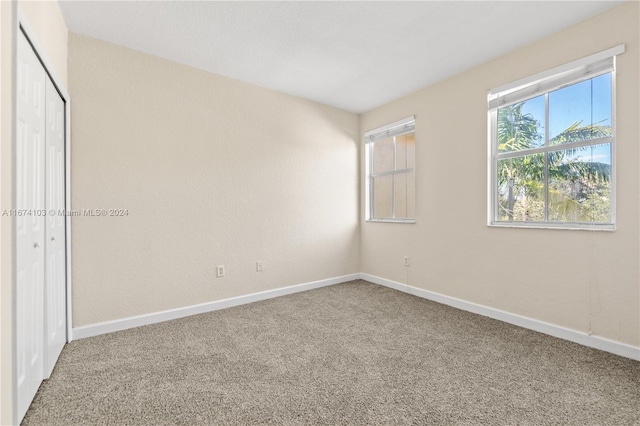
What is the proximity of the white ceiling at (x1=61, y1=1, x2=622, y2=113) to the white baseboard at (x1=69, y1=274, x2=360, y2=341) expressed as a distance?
8.16 ft

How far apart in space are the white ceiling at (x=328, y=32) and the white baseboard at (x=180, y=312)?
2488mm

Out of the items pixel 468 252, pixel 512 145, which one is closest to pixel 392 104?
pixel 512 145

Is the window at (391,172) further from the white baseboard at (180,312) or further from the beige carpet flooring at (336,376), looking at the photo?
the beige carpet flooring at (336,376)

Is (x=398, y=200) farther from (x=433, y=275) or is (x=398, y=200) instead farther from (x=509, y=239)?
(x=509, y=239)

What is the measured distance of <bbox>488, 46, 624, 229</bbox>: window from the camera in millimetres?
2316

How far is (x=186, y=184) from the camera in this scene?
3045mm

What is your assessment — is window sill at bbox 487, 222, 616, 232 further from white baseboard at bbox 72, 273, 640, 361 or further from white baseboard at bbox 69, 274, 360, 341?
white baseboard at bbox 69, 274, 360, 341

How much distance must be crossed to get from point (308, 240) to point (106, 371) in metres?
2.48

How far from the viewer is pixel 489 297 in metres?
3.00

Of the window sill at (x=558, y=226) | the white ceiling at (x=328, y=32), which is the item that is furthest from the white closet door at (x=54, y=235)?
the window sill at (x=558, y=226)

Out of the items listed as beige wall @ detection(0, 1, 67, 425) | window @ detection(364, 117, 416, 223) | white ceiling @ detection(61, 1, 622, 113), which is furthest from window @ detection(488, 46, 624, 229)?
beige wall @ detection(0, 1, 67, 425)

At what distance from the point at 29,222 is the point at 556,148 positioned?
12.5 ft

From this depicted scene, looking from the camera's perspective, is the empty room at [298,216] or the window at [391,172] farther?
the window at [391,172]

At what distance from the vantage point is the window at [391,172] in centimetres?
389
